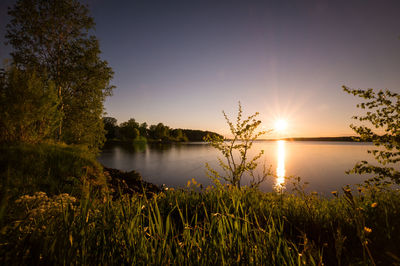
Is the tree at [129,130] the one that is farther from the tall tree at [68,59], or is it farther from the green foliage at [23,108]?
the green foliage at [23,108]

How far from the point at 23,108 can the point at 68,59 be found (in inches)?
365

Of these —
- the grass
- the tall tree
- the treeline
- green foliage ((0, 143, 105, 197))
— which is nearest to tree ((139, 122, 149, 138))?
the treeline

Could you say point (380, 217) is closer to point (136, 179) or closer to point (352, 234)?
point (352, 234)

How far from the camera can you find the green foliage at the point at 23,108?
10700mm

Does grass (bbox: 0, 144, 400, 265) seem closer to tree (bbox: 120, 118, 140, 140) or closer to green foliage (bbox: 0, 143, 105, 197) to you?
green foliage (bbox: 0, 143, 105, 197)

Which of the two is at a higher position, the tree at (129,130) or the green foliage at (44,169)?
the tree at (129,130)

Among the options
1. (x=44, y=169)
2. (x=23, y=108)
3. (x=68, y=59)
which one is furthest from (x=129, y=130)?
(x=44, y=169)

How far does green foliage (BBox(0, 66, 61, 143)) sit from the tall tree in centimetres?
432

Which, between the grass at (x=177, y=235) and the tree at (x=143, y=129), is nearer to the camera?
the grass at (x=177, y=235)

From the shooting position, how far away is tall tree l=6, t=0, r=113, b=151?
16.3 m

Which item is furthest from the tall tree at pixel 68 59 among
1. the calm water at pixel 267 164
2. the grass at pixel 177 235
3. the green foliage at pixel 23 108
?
the grass at pixel 177 235

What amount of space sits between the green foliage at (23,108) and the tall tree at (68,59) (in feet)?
14.2

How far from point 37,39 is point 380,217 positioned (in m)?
25.8

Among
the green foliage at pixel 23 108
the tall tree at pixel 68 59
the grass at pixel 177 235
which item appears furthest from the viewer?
the tall tree at pixel 68 59
